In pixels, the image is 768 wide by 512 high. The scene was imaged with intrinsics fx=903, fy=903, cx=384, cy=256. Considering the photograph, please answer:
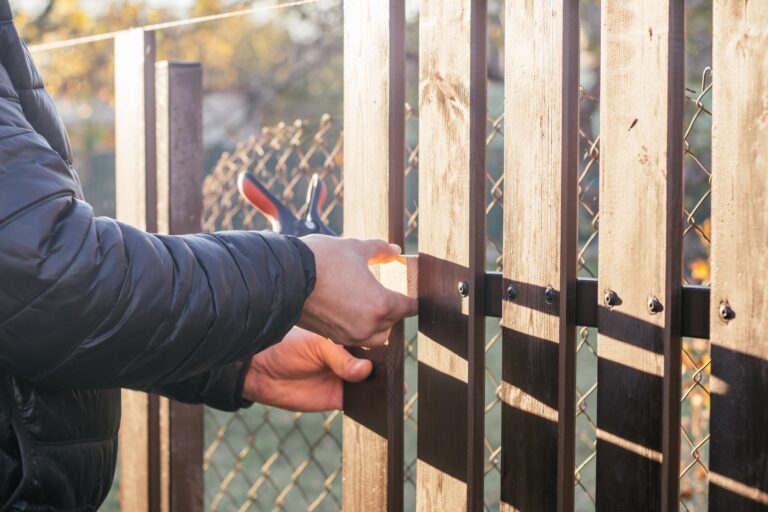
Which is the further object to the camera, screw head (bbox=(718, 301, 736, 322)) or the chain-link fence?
the chain-link fence

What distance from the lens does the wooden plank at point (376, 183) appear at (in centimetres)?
201

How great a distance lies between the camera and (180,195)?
288 cm

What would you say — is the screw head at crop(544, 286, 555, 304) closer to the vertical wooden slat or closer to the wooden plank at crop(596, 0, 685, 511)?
the wooden plank at crop(596, 0, 685, 511)

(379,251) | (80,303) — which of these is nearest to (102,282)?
(80,303)

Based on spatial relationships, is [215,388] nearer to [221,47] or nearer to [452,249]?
[452,249]

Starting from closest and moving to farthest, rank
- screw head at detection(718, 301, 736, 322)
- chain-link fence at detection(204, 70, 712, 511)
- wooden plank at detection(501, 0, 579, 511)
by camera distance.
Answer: screw head at detection(718, 301, 736, 322), wooden plank at detection(501, 0, 579, 511), chain-link fence at detection(204, 70, 712, 511)

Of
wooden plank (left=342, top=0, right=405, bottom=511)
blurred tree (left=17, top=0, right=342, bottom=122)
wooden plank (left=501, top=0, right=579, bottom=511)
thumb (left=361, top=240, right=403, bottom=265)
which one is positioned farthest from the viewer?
blurred tree (left=17, top=0, right=342, bottom=122)

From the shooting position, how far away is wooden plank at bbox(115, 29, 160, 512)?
9.39ft

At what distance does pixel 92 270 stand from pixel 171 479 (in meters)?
1.72

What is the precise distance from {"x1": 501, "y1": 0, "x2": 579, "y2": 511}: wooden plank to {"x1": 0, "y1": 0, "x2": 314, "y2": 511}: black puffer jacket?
17.3 inches

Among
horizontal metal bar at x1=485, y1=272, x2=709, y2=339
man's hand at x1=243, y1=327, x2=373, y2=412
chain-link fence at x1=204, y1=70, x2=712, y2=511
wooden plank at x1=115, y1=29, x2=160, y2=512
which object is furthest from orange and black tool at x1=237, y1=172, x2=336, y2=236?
wooden plank at x1=115, y1=29, x2=160, y2=512

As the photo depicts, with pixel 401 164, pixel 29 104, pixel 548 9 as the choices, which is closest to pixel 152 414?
pixel 401 164

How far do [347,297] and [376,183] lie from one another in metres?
0.40

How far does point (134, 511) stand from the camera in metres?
2.99
